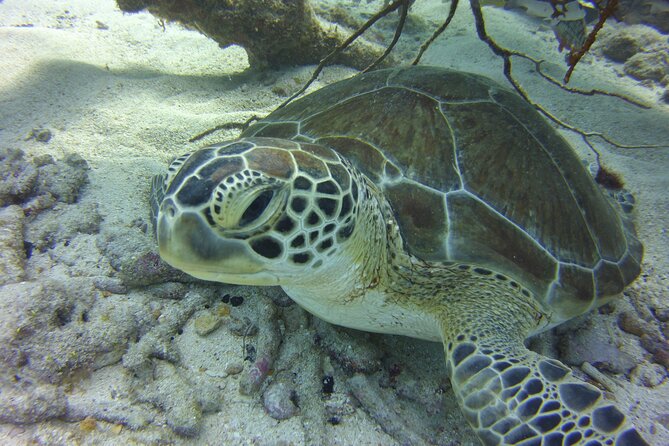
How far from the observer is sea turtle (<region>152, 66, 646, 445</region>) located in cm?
114

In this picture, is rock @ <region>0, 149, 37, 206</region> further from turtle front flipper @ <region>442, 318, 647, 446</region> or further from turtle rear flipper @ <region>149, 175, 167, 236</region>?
turtle front flipper @ <region>442, 318, 647, 446</region>

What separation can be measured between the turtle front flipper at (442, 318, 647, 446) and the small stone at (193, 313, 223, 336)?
1.13 metres

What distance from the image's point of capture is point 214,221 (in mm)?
1070

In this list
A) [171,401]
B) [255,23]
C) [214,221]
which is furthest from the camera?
[255,23]

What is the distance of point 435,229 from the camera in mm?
1593

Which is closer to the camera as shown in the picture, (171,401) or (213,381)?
(171,401)

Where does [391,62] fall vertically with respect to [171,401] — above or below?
above

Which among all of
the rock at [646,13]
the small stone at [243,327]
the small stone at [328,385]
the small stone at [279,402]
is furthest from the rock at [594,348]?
the rock at [646,13]

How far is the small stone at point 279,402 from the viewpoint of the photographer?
1.45 meters

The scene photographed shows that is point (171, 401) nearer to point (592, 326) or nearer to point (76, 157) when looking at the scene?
point (76, 157)

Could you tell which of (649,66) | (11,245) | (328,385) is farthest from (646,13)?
(11,245)

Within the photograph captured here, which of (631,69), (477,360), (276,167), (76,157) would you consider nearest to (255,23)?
(76,157)

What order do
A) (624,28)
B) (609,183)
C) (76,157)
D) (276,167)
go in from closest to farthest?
(276,167)
(76,157)
(609,183)
(624,28)

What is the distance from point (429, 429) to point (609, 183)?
2.65m
